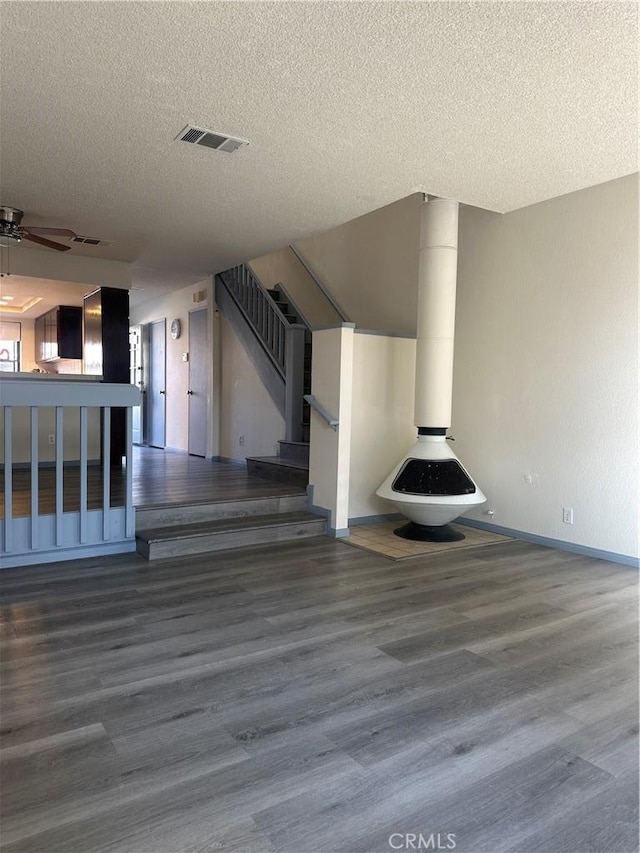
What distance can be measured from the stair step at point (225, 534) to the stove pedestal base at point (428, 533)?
2.39ft

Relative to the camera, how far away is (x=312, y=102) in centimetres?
307

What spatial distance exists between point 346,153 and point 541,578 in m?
3.16

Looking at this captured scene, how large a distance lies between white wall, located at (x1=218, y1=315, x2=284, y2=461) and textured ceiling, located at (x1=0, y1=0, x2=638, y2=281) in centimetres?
280

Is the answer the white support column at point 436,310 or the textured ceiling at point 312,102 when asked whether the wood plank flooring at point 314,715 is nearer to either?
the white support column at point 436,310

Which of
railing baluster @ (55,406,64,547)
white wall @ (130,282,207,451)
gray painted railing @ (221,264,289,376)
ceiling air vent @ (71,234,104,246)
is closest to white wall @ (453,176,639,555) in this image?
gray painted railing @ (221,264,289,376)

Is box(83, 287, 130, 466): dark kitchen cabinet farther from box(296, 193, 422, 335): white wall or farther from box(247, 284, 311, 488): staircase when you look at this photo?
box(296, 193, 422, 335): white wall

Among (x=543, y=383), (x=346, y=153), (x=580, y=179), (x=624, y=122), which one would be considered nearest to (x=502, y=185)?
(x=580, y=179)

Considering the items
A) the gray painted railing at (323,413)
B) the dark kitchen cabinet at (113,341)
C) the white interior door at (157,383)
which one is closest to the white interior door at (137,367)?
the white interior door at (157,383)

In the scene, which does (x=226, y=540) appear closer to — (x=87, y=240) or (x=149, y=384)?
(x=87, y=240)

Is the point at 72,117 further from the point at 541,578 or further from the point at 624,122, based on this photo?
the point at 541,578

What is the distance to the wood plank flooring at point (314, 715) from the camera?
1569 mm

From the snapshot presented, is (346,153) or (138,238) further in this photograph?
(138,238)

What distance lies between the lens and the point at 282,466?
19.7 ft

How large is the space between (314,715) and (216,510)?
283 cm
